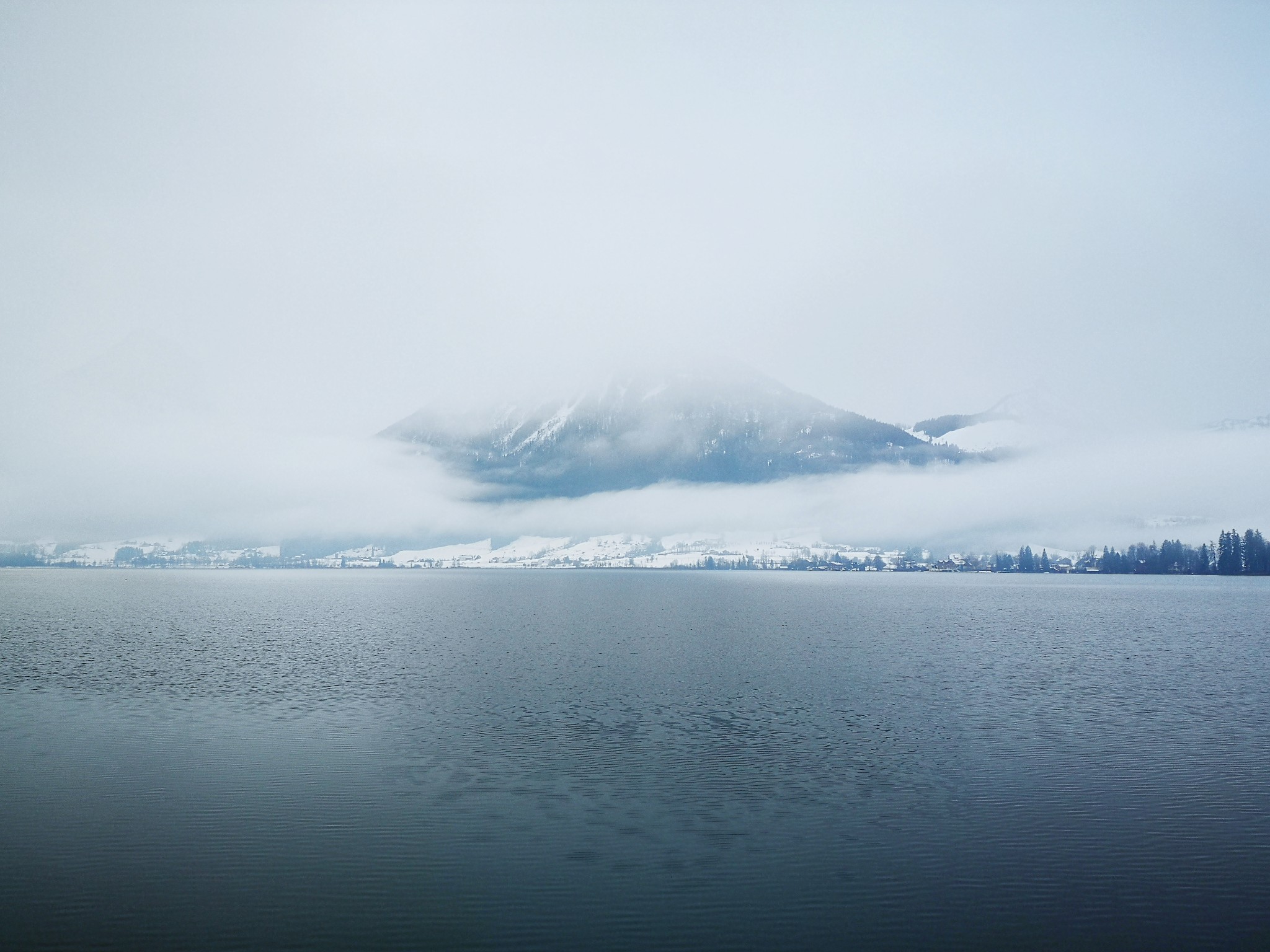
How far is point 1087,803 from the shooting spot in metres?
29.0

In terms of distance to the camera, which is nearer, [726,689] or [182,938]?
[182,938]

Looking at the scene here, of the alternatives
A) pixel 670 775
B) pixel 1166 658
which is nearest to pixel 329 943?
pixel 670 775

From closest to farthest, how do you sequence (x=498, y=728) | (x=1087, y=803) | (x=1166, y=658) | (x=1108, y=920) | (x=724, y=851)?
(x=1108, y=920), (x=724, y=851), (x=1087, y=803), (x=498, y=728), (x=1166, y=658)

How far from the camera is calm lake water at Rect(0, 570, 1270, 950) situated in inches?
785

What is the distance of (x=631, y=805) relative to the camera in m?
28.4

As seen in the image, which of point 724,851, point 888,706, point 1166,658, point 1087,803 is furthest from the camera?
point 1166,658

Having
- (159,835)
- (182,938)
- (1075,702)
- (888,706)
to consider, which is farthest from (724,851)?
(1075,702)

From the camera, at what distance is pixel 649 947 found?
61.2 ft

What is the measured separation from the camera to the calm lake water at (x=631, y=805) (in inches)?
785

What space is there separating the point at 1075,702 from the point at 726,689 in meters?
20.8

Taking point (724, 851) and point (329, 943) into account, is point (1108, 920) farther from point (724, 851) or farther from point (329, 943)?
point (329, 943)

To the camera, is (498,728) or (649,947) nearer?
(649,947)

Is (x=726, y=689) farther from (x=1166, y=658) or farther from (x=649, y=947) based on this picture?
(x=1166, y=658)

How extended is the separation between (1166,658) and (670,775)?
5835 centimetres
